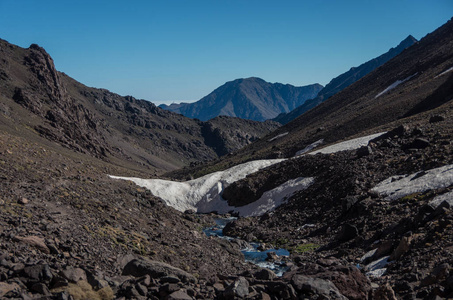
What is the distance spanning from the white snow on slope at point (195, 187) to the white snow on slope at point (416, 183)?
86.3ft

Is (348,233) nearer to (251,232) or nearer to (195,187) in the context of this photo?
(251,232)

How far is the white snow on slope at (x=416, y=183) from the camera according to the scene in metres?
29.9

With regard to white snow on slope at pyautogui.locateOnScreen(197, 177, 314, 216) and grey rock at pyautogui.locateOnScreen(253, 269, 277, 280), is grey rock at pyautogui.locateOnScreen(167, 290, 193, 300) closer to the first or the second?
grey rock at pyautogui.locateOnScreen(253, 269, 277, 280)

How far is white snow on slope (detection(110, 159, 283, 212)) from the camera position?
182ft

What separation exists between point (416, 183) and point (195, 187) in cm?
3398

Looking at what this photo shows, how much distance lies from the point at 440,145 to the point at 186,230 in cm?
2563

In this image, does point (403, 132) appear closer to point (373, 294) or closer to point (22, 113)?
point (373, 294)

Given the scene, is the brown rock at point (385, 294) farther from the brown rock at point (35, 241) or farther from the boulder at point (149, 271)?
the brown rock at point (35, 241)

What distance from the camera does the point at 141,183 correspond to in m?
56.0

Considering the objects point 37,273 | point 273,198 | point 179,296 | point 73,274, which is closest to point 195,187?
point 273,198

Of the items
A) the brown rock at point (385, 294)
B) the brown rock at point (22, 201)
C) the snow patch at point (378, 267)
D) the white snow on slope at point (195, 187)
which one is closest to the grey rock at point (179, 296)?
the brown rock at point (385, 294)

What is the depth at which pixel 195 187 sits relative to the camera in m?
58.9

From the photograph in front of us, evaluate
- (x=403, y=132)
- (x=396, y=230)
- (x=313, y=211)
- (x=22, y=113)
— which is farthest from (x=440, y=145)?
(x=22, y=113)

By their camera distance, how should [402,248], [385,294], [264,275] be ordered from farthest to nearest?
[402,248]
[264,275]
[385,294]
